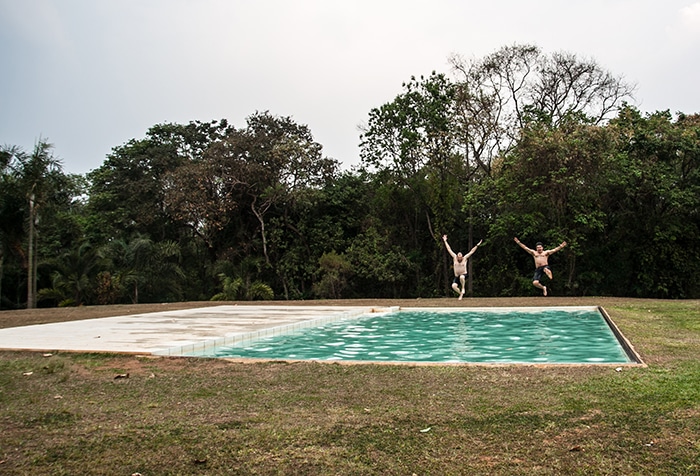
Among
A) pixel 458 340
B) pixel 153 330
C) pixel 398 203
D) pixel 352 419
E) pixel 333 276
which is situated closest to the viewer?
pixel 352 419

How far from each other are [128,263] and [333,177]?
9224mm

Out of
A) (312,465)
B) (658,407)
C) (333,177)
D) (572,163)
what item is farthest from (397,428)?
(333,177)

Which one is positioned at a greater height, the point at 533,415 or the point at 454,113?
the point at 454,113

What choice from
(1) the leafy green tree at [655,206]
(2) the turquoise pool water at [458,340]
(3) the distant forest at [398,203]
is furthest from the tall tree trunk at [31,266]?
(1) the leafy green tree at [655,206]

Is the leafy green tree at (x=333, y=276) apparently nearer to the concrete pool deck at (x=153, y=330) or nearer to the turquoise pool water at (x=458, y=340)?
the concrete pool deck at (x=153, y=330)

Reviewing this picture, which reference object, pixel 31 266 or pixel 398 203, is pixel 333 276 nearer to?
pixel 398 203

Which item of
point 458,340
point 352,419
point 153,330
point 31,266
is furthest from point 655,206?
point 31,266

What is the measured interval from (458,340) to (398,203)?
14.4m

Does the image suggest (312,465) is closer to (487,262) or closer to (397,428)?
(397,428)

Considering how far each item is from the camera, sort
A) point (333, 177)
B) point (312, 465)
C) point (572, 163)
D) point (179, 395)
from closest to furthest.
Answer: point (312, 465) < point (179, 395) < point (572, 163) < point (333, 177)

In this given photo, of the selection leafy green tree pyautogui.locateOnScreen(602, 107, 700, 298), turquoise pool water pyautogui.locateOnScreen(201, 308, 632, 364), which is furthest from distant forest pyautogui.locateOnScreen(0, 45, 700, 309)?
turquoise pool water pyautogui.locateOnScreen(201, 308, 632, 364)

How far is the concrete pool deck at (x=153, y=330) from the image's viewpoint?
779cm

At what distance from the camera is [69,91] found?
1956 cm

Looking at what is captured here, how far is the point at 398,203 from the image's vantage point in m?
23.9
